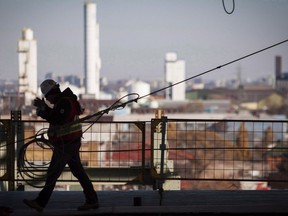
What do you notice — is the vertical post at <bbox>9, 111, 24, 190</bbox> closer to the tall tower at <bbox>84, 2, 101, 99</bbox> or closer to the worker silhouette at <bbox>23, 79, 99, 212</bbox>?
the worker silhouette at <bbox>23, 79, 99, 212</bbox>

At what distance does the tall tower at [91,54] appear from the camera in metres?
109

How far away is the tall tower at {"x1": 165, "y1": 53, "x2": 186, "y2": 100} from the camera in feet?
407

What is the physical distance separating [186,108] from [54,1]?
2984 centimetres

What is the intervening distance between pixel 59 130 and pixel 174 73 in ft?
407

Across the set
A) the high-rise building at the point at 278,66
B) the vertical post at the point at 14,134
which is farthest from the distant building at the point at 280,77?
the vertical post at the point at 14,134

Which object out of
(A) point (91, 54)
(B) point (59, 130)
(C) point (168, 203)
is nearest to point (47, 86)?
(B) point (59, 130)

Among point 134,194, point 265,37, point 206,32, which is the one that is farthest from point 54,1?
point 134,194

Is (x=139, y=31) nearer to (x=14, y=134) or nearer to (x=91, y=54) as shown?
(x=91, y=54)

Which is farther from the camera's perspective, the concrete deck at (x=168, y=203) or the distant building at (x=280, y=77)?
the distant building at (x=280, y=77)

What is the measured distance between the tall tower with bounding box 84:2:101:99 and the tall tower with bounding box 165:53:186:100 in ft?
53.2

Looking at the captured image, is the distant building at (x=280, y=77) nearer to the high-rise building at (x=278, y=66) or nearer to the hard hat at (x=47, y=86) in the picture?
the high-rise building at (x=278, y=66)

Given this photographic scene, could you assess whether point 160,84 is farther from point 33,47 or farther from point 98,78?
point 33,47

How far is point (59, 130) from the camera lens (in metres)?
6.81

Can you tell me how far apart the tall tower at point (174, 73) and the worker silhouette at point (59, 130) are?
11682cm
